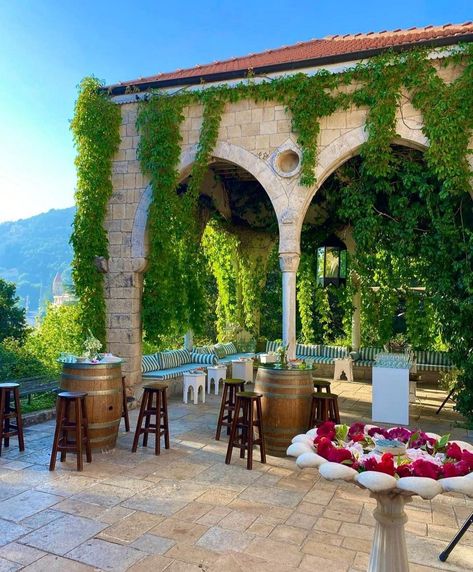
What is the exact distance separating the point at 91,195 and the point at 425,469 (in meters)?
6.29

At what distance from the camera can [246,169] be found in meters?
6.63

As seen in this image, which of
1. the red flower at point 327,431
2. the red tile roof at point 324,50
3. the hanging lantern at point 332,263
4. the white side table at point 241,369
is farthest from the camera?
the white side table at point 241,369

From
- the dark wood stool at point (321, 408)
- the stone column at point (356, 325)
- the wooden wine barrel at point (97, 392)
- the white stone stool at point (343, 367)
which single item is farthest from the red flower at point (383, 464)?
the stone column at point (356, 325)

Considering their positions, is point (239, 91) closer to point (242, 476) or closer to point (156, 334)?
point (156, 334)

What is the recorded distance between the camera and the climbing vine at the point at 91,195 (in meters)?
7.08

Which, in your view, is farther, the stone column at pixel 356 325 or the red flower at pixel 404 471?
the stone column at pixel 356 325

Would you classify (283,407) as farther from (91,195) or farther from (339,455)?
(91,195)

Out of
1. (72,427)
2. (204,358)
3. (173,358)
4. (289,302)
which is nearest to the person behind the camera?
(72,427)

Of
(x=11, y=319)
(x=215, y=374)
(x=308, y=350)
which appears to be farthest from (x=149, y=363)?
(x=11, y=319)

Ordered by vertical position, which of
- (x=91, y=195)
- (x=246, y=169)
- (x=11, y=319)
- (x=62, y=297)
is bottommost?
(x=11, y=319)

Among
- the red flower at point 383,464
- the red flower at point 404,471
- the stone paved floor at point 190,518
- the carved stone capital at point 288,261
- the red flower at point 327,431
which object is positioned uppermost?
the carved stone capital at point 288,261

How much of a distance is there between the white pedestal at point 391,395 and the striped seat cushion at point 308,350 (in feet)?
14.5

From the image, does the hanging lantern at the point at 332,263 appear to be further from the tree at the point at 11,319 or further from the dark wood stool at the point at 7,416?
the tree at the point at 11,319

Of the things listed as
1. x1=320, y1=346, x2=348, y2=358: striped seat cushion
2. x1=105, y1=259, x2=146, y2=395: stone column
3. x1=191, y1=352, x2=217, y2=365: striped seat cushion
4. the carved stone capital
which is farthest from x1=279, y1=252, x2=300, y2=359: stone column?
x1=320, y1=346, x2=348, y2=358: striped seat cushion
